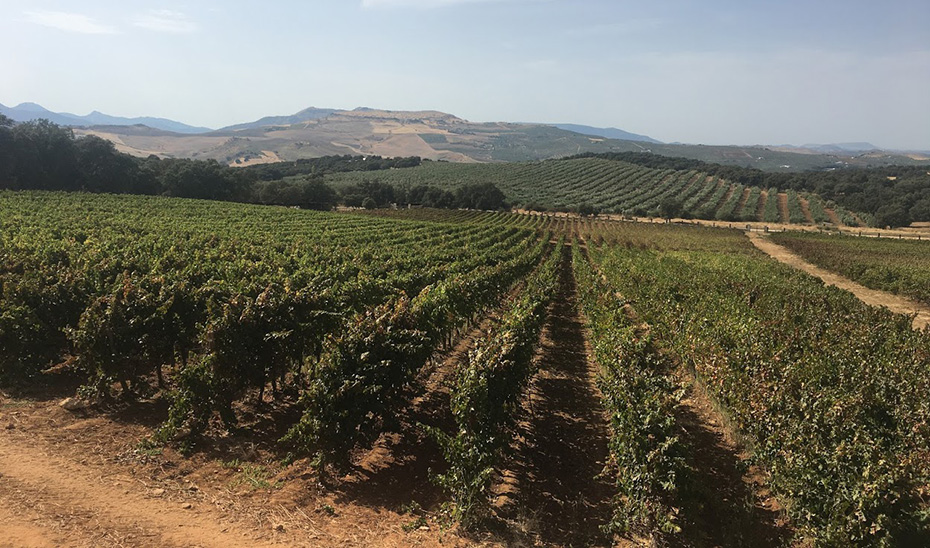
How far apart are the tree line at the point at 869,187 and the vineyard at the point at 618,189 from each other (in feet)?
16.3

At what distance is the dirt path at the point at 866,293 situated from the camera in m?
31.2

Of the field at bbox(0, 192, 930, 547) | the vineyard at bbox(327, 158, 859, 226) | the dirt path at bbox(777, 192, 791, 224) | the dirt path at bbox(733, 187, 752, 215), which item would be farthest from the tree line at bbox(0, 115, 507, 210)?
the field at bbox(0, 192, 930, 547)

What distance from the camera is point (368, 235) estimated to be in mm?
47031

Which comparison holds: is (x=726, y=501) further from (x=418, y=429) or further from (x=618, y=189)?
(x=618, y=189)

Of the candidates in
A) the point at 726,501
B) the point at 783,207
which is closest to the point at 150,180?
the point at 726,501

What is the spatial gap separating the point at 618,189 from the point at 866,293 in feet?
378

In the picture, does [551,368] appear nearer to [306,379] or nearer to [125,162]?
[306,379]

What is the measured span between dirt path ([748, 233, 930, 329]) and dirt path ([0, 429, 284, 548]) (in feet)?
87.5

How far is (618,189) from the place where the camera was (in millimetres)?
147875

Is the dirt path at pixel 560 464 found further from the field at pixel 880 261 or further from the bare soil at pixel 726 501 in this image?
the field at pixel 880 261

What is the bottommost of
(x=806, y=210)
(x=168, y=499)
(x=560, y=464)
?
(x=560, y=464)

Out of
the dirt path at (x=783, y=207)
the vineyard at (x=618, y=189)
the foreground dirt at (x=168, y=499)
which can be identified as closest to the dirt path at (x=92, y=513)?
the foreground dirt at (x=168, y=499)

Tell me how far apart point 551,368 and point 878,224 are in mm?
113747

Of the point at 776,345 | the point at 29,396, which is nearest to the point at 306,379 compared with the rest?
the point at 29,396
